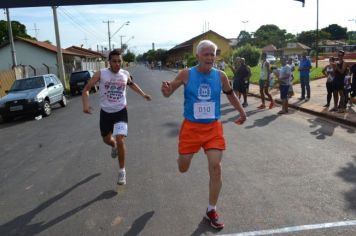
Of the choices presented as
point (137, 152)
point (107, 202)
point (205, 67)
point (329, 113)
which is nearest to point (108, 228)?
point (107, 202)

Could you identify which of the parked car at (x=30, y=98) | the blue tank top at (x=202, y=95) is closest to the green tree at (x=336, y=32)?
the parked car at (x=30, y=98)

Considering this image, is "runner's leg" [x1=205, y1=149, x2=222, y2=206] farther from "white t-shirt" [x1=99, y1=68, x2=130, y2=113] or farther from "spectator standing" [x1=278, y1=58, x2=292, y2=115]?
"spectator standing" [x1=278, y1=58, x2=292, y2=115]

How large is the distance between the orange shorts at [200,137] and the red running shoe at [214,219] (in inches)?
26.7

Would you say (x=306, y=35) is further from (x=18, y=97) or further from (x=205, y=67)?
(x=205, y=67)

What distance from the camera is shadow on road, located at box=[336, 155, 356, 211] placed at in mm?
4945

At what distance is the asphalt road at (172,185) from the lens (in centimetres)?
455

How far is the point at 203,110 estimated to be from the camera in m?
4.61

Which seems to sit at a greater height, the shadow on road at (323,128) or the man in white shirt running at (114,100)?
the man in white shirt running at (114,100)

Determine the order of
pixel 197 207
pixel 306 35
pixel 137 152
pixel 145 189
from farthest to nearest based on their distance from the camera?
pixel 306 35, pixel 137 152, pixel 145 189, pixel 197 207

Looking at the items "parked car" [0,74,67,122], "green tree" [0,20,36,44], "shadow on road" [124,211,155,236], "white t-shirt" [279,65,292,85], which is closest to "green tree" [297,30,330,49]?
"green tree" [0,20,36,44]

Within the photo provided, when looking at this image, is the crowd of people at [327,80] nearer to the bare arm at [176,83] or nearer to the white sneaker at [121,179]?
the white sneaker at [121,179]

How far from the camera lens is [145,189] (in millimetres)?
5734

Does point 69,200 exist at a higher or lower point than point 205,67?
lower

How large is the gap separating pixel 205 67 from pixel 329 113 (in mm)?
8178
